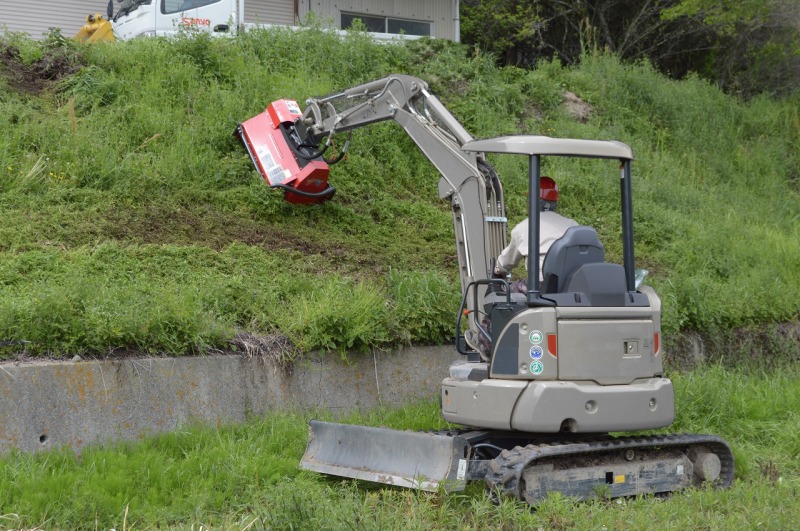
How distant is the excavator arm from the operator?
346 mm

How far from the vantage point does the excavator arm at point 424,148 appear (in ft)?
25.9

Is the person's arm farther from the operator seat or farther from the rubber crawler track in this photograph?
the rubber crawler track

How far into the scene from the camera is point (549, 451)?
21.5 feet

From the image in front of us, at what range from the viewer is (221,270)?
9664 mm

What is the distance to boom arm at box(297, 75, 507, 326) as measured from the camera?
7883 mm

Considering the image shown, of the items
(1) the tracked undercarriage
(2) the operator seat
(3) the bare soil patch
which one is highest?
(3) the bare soil patch

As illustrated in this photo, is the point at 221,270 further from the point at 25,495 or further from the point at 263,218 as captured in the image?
the point at 25,495

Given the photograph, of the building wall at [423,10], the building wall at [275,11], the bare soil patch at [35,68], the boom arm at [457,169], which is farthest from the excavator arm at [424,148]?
the building wall at [423,10]

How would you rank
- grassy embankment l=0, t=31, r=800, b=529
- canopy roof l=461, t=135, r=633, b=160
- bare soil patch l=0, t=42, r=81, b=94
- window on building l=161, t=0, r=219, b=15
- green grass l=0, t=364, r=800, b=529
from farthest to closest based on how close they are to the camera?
window on building l=161, t=0, r=219, b=15
bare soil patch l=0, t=42, r=81, b=94
canopy roof l=461, t=135, r=633, b=160
grassy embankment l=0, t=31, r=800, b=529
green grass l=0, t=364, r=800, b=529

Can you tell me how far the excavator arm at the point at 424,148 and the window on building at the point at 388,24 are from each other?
1079cm

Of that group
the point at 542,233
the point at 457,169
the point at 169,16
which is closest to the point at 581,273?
the point at 542,233

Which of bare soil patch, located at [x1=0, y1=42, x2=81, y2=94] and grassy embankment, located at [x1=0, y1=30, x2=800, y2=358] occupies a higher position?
bare soil patch, located at [x1=0, y1=42, x2=81, y2=94]

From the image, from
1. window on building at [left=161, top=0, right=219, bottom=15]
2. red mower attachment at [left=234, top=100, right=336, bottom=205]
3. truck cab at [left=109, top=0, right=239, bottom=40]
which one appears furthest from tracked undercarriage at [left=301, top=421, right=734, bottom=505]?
window on building at [left=161, top=0, right=219, bottom=15]

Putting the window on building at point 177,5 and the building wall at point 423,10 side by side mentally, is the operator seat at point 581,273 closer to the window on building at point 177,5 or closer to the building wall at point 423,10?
the window on building at point 177,5
